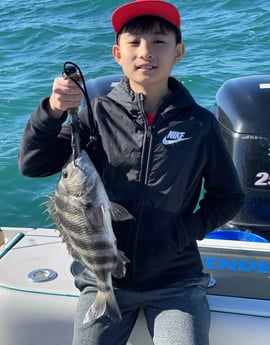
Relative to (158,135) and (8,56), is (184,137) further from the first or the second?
(8,56)

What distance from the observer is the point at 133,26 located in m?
2.06

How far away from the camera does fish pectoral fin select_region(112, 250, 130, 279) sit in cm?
191

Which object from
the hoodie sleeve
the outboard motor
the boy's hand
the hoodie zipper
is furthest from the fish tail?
the outboard motor

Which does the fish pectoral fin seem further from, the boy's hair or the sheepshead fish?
the boy's hair

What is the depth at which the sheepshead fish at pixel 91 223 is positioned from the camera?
67.9 inches

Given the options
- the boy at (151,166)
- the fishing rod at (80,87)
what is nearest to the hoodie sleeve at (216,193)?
the boy at (151,166)

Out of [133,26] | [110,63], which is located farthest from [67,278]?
[110,63]

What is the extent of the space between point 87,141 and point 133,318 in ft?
2.38

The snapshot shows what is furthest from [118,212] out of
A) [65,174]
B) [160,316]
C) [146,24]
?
[146,24]

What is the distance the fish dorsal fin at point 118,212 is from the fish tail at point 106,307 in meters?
0.28

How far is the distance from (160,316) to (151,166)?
0.57 m

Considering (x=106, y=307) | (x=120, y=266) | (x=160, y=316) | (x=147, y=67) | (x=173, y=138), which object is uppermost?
(x=147, y=67)

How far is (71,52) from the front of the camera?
10086 millimetres

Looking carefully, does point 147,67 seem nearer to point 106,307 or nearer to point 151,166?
point 151,166
